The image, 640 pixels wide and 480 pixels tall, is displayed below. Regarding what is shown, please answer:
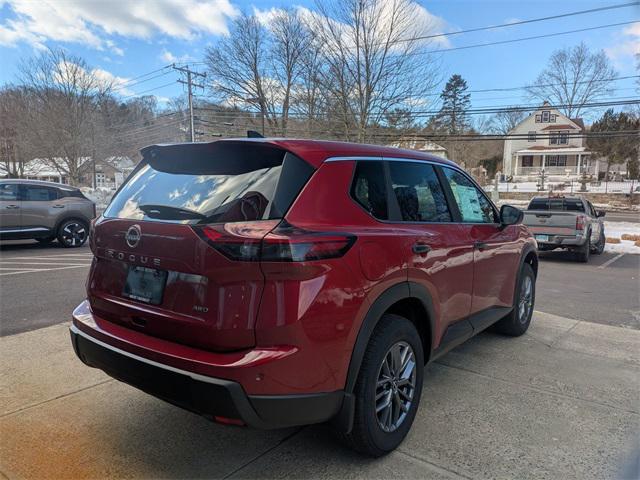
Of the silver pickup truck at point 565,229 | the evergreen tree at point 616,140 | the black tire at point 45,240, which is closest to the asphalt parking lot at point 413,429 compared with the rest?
the silver pickup truck at point 565,229

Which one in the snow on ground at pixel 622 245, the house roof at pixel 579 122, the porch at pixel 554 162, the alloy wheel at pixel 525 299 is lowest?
the snow on ground at pixel 622 245

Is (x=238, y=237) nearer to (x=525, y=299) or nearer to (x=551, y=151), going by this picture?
(x=525, y=299)

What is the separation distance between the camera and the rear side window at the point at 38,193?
10.9 metres

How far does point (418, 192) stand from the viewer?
325cm

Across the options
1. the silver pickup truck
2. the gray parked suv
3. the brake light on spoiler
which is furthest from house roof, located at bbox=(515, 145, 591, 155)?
the brake light on spoiler

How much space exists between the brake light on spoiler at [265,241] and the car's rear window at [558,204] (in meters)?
12.5

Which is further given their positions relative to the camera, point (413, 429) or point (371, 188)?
point (413, 429)

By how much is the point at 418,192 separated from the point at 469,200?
944 millimetres

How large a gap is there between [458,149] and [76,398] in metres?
45.3

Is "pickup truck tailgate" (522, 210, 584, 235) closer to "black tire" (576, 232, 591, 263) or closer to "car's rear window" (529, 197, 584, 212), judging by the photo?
"black tire" (576, 232, 591, 263)

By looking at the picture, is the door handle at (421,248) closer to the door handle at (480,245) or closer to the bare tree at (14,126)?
the door handle at (480,245)

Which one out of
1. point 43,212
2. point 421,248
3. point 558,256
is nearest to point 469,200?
point 421,248

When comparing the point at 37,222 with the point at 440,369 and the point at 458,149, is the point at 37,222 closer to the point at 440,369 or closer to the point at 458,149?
the point at 440,369

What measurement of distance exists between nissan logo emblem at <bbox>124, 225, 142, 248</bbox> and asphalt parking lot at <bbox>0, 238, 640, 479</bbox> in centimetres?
126
